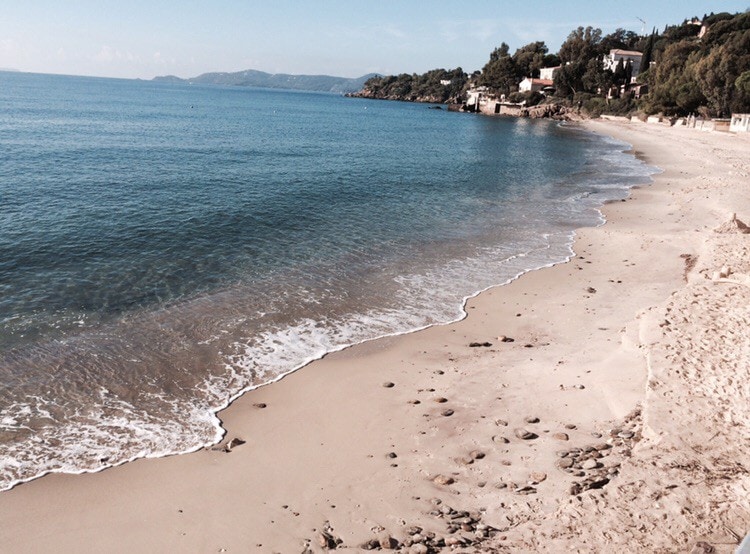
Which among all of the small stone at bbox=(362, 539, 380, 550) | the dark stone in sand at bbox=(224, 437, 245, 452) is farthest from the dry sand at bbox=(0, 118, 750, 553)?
the dark stone in sand at bbox=(224, 437, 245, 452)

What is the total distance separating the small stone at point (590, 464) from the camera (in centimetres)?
936

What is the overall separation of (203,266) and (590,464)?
16410mm

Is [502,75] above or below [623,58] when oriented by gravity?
below

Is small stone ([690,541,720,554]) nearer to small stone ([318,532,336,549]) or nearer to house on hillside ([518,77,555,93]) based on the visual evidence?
small stone ([318,532,336,549])

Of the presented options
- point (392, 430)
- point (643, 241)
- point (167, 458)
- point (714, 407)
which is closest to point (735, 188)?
point (643, 241)

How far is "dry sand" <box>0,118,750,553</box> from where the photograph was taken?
8047 millimetres

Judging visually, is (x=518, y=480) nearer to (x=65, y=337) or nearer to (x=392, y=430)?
(x=392, y=430)

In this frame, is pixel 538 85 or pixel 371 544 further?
pixel 538 85

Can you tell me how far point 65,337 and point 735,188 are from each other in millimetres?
40162

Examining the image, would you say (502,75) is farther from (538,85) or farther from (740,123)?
(740,123)

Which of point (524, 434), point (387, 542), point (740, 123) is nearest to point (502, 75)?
point (740, 123)

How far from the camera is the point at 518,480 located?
945cm

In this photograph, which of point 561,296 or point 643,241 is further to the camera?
point 643,241

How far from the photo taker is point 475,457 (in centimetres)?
A: 1028
